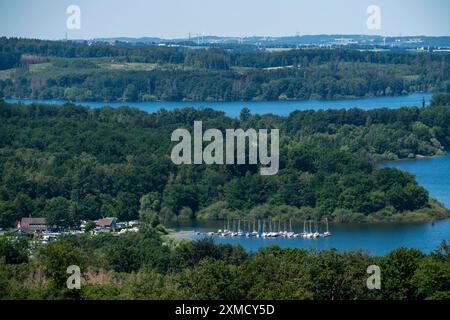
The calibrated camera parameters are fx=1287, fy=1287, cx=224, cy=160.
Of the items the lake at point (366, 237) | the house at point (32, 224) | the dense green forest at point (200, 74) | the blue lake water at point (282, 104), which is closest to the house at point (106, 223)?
the house at point (32, 224)

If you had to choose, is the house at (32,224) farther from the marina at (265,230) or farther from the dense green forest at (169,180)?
the marina at (265,230)

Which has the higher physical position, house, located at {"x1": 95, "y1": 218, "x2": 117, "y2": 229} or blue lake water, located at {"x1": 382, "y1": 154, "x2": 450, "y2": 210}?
house, located at {"x1": 95, "y1": 218, "x2": 117, "y2": 229}

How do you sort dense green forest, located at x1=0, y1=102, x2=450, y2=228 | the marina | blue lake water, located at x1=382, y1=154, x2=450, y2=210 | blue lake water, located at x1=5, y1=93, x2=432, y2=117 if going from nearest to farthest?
the marina, dense green forest, located at x1=0, y1=102, x2=450, y2=228, blue lake water, located at x1=382, y1=154, x2=450, y2=210, blue lake water, located at x1=5, y1=93, x2=432, y2=117

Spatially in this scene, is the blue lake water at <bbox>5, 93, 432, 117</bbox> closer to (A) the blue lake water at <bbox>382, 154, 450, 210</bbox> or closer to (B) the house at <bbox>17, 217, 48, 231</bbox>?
(A) the blue lake water at <bbox>382, 154, 450, 210</bbox>

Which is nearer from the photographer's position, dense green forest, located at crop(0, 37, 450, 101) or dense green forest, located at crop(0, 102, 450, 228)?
dense green forest, located at crop(0, 102, 450, 228)

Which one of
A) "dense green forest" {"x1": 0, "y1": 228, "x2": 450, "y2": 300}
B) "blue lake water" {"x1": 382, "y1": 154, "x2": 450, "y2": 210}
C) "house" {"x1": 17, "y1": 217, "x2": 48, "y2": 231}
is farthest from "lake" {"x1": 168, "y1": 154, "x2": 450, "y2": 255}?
"dense green forest" {"x1": 0, "y1": 228, "x2": 450, "y2": 300}

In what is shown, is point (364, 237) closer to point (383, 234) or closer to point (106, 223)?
point (383, 234)

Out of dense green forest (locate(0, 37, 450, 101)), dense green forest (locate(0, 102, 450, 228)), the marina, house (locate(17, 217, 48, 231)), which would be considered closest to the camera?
the marina

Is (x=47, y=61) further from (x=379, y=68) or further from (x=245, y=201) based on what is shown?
(x=245, y=201)
